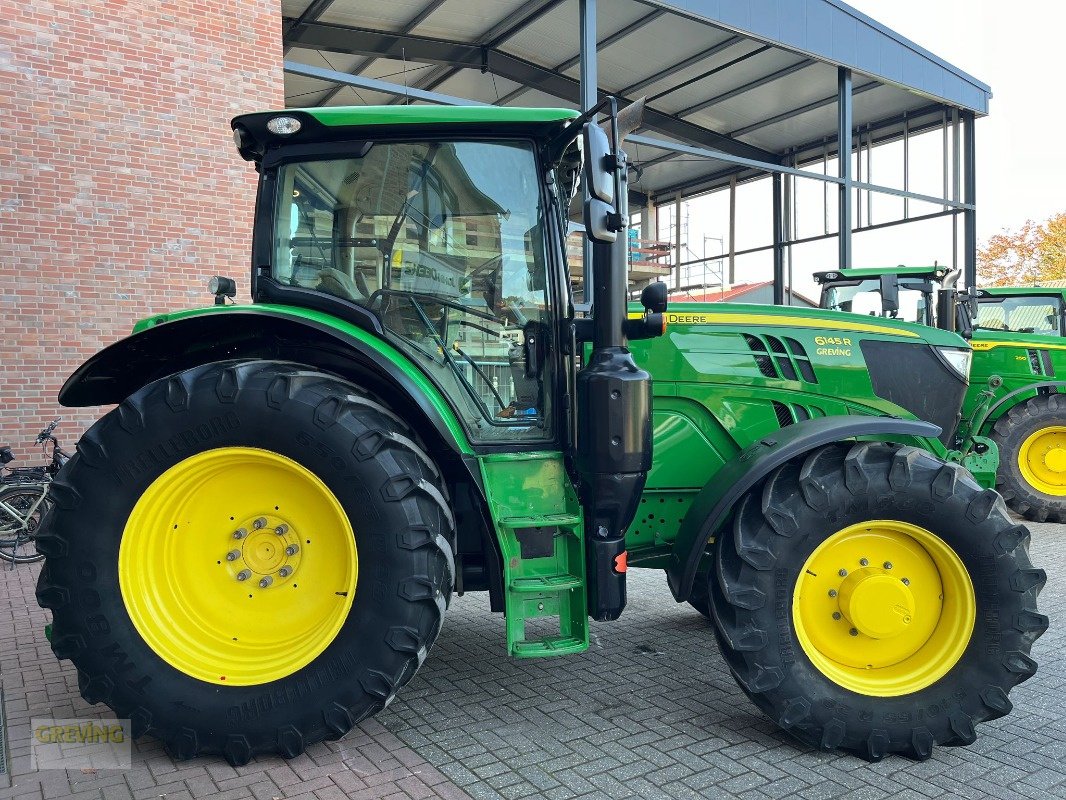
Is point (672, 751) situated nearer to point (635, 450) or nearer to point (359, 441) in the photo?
point (635, 450)

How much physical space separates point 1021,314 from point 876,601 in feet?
26.9

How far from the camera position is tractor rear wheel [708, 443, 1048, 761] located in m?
3.01

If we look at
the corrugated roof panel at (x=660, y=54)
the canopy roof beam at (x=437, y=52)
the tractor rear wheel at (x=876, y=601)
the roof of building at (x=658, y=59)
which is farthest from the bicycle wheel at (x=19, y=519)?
the corrugated roof panel at (x=660, y=54)

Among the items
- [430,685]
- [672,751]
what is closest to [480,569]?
[430,685]

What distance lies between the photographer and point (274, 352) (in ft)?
11.2

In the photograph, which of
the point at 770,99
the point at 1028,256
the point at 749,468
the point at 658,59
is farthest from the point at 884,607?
the point at 1028,256

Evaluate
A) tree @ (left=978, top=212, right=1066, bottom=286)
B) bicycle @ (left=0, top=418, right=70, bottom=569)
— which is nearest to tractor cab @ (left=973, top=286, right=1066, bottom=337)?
bicycle @ (left=0, top=418, right=70, bottom=569)

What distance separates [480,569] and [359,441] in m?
0.86

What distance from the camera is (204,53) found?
839 cm

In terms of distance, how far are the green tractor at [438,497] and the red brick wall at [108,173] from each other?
16.2 feet

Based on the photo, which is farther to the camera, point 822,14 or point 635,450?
point 822,14

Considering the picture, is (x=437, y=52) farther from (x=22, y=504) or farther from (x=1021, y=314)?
(x=22, y=504)

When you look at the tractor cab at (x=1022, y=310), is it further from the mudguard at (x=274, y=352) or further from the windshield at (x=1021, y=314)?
the mudguard at (x=274, y=352)

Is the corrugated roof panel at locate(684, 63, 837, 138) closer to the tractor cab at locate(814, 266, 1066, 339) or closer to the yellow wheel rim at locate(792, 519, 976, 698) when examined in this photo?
the tractor cab at locate(814, 266, 1066, 339)
